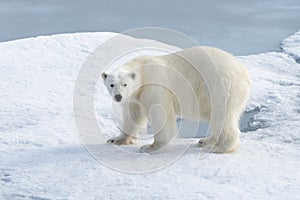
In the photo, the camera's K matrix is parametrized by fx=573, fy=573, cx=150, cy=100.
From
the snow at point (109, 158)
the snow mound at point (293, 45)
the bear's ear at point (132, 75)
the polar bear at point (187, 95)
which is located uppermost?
the bear's ear at point (132, 75)

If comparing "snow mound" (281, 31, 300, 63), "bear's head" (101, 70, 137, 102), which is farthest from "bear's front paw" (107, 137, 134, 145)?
"snow mound" (281, 31, 300, 63)

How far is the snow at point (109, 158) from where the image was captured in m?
2.91

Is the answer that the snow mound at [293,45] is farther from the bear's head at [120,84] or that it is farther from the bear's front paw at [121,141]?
the bear's head at [120,84]

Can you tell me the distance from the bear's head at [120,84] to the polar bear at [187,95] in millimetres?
71

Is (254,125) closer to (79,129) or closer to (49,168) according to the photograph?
(79,129)

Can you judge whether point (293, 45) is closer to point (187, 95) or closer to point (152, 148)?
point (187, 95)

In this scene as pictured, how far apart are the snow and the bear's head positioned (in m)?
0.37

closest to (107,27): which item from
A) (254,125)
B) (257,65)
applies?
(257,65)

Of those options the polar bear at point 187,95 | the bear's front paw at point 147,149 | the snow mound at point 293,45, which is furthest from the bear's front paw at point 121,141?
the snow mound at point 293,45

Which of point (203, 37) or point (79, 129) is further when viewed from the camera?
point (203, 37)

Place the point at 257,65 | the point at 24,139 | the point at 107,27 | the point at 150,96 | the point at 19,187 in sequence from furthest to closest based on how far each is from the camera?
the point at 107,27, the point at 257,65, the point at 24,139, the point at 150,96, the point at 19,187

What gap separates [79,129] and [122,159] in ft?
2.45

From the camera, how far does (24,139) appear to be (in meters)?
3.70

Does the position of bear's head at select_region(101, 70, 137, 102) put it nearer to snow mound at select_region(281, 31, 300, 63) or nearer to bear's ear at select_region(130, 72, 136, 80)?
bear's ear at select_region(130, 72, 136, 80)
